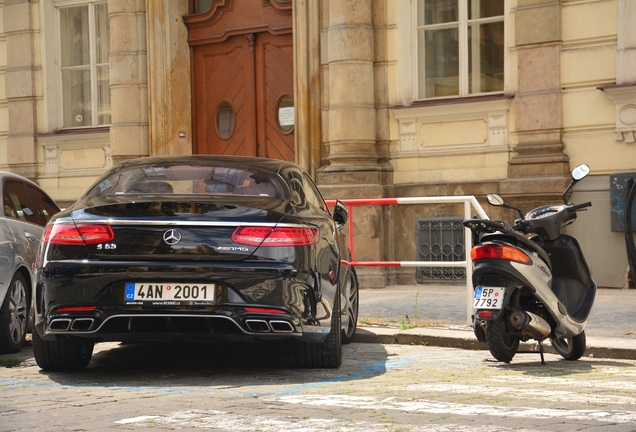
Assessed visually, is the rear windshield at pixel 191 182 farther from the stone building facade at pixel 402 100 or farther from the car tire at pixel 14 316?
the stone building facade at pixel 402 100

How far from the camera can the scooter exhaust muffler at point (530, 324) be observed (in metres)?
7.32

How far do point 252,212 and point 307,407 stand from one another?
160 cm

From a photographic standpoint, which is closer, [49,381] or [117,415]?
[117,415]

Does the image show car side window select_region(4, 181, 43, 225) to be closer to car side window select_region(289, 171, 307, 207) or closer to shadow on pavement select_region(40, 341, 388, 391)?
shadow on pavement select_region(40, 341, 388, 391)

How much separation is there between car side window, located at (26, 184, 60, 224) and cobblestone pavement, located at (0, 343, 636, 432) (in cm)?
174

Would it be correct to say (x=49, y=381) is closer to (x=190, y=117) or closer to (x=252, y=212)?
(x=252, y=212)

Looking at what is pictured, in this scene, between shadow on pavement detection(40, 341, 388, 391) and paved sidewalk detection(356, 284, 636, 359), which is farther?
paved sidewalk detection(356, 284, 636, 359)

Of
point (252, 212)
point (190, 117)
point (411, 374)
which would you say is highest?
point (190, 117)

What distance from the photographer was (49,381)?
688cm

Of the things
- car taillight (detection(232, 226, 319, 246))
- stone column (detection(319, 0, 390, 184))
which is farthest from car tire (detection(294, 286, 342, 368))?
stone column (detection(319, 0, 390, 184))

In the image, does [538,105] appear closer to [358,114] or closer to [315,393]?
[358,114]

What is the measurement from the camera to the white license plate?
21.9 ft

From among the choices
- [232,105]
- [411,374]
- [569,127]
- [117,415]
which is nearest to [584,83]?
[569,127]

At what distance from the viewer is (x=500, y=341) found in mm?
7453
